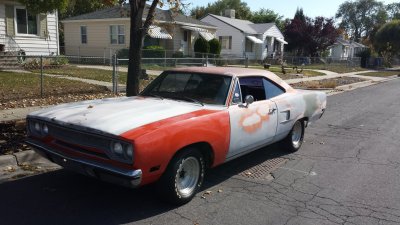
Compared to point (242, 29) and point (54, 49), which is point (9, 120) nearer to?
point (54, 49)

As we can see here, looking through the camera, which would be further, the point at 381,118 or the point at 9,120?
the point at 381,118

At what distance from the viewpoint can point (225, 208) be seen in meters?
4.48

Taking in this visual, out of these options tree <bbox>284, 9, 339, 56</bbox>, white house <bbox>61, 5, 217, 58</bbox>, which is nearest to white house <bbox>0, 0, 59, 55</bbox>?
white house <bbox>61, 5, 217, 58</bbox>

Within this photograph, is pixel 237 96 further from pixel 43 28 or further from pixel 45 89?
pixel 43 28

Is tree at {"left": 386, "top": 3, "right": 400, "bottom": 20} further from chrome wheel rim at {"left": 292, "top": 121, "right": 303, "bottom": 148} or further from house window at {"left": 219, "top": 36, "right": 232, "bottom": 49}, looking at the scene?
chrome wheel rim at {"left": 292, "top": 121, "right": 303, "bottom": 148}

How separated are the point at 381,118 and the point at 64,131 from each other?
359 inches

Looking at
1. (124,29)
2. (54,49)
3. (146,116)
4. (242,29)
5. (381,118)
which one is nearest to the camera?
(146,116)

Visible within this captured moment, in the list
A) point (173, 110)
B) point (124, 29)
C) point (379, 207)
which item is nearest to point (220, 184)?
point (173, 110)

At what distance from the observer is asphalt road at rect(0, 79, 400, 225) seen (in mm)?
4199

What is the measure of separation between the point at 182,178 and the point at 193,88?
4.56 ft

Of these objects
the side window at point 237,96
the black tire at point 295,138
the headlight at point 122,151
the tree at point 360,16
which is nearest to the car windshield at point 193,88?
the side window at point 237,96

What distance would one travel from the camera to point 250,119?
5.39 metres

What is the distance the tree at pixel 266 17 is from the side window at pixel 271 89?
63.0 metres

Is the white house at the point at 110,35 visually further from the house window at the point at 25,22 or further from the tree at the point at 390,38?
the tree at the point at 390,38
